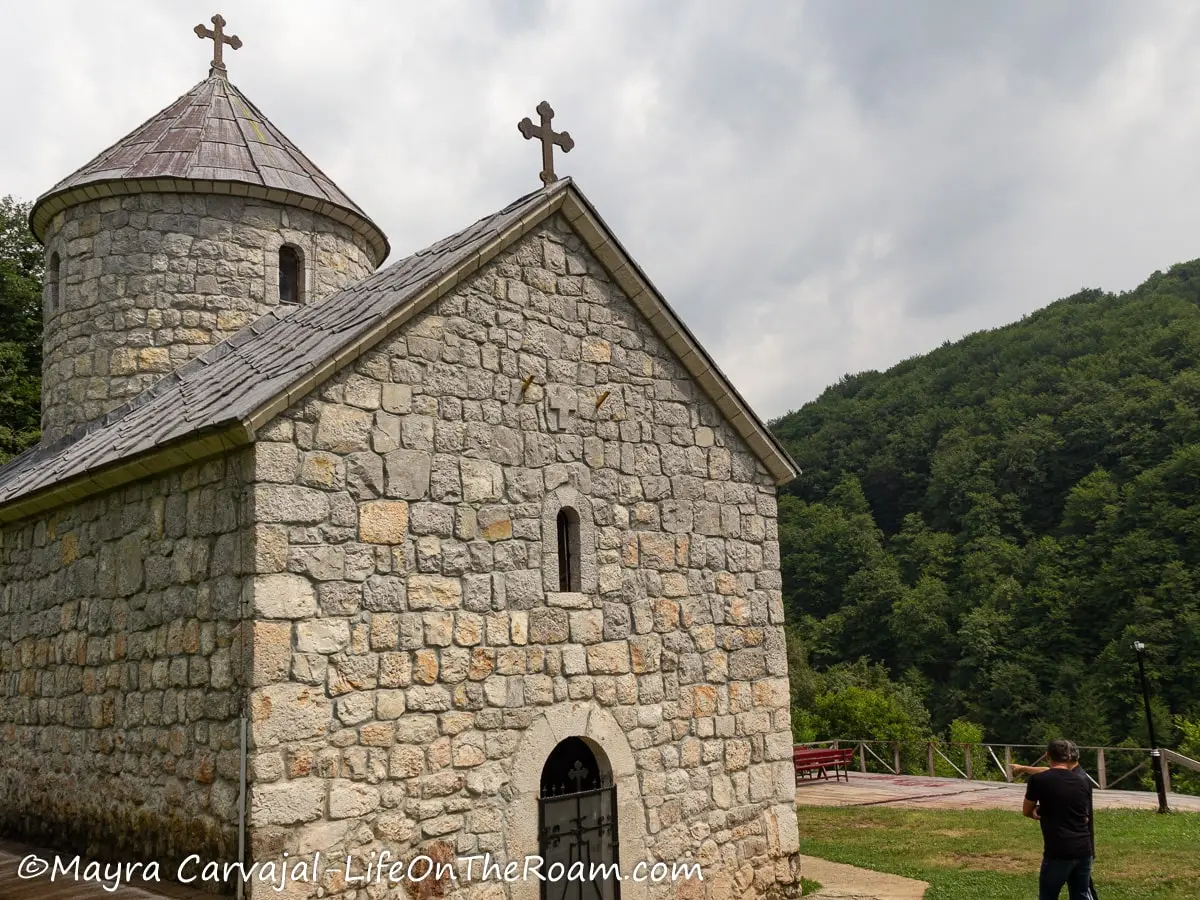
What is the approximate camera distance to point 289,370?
21.8 ft

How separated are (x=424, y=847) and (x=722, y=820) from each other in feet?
9.16

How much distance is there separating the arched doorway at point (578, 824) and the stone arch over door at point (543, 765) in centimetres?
7

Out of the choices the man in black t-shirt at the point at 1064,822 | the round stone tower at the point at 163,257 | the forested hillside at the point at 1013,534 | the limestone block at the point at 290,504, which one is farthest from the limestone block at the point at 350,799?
the forested hillside at the point at 1013,534

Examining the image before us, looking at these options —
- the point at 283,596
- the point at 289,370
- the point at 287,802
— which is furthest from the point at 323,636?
the point at 289,370

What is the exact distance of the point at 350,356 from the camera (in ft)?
21.8

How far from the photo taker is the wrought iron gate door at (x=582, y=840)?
23.7ft

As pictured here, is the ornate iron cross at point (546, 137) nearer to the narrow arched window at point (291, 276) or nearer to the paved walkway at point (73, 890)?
the narrow arched window at point (291, 276)

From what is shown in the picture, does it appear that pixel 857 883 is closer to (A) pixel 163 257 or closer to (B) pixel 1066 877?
(B) pixel 1066 877

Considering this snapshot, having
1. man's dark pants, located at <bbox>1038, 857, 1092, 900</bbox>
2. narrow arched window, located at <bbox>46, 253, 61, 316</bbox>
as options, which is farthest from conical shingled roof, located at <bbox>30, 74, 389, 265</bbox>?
man's dark pants, located at <bbox>1038, 857, 1092, 900</bbox>

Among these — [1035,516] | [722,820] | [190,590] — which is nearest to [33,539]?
[190,590]

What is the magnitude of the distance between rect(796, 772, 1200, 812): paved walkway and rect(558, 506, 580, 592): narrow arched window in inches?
336

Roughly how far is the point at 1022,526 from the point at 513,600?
3837 cm

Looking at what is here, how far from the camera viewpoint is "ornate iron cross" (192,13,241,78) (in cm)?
1222

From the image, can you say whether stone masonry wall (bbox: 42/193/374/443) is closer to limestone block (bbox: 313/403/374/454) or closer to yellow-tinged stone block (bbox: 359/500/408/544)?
limestone block (bbox: 313/403/374/454)
